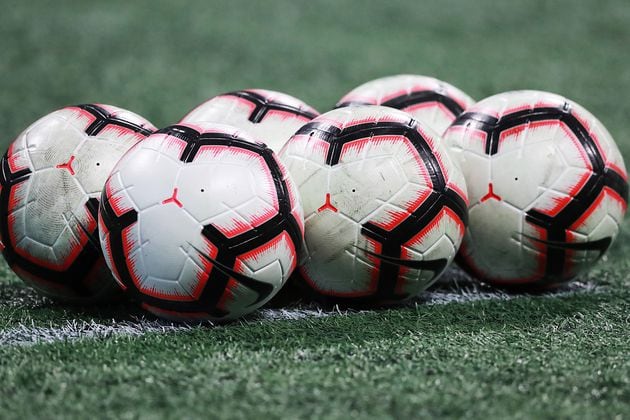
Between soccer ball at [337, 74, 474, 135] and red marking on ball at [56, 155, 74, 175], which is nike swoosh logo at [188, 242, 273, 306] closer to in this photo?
red marking on ball at [56, 155, 74, 175]

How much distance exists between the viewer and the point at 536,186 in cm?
370

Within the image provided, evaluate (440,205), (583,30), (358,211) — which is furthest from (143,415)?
(583,30)

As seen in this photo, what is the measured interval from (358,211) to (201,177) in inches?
26.1

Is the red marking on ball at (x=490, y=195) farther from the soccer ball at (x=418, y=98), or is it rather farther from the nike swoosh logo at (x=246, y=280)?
the nike swoosh logo at (x=246, y=280)

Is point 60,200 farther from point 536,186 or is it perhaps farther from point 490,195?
point 536,186

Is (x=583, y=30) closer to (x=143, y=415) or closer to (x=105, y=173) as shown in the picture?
(x=105, y=173)

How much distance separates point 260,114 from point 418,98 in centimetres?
87

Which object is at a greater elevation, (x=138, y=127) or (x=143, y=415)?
(x=138, y=127)

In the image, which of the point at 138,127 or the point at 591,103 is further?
the point at 591,103

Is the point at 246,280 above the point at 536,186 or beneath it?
beneath

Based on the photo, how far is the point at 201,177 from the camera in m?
3.18

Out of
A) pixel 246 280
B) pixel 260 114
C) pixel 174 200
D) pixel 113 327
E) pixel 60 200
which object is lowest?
pixel 113 327

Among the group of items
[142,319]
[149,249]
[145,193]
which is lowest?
[142,319]

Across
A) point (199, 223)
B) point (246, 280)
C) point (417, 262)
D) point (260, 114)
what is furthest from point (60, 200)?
point (417, 262)
